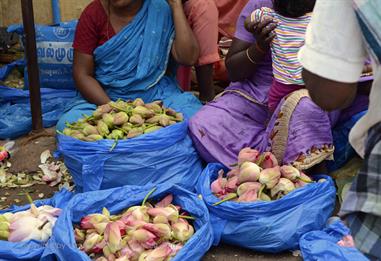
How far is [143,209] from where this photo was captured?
2240mm

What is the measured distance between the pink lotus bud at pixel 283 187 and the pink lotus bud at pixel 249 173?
92 millimetres

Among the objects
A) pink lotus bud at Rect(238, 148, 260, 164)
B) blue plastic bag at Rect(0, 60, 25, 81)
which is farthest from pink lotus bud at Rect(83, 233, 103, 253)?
blue plastic bag at Rect(0, 60, 25, 81)

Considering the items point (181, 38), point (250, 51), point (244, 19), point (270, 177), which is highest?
point (244, 19)

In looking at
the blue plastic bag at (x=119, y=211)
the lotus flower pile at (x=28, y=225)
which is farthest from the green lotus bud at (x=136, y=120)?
the lotus flower pile at (x=28, y=225)

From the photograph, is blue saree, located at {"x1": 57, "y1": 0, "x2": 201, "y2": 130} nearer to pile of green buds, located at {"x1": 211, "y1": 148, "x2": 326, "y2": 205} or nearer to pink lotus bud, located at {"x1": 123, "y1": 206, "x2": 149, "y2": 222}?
pile of green buds, located at {"x1": 211, "y1": 148, "x2": 326, "y2": 205}

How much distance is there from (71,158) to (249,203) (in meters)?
0.87

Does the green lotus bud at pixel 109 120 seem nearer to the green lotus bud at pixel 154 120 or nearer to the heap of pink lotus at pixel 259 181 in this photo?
the green lotus bud at pixel 154 120

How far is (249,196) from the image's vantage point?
2.31m

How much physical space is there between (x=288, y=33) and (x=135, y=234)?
111 centimetres

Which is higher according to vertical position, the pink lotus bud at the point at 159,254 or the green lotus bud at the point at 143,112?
the green lotus bud at the point at 143,112

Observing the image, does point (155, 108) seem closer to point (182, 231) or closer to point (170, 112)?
point (170, 112)

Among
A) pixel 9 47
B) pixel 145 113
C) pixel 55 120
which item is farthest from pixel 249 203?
pixel 9 47

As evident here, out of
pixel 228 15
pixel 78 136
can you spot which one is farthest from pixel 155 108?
pixel 228 15

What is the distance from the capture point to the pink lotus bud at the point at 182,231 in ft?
7.00
